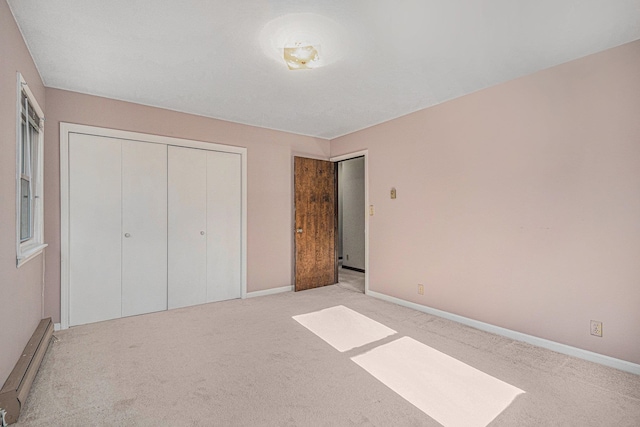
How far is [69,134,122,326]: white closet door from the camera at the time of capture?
10.5ft

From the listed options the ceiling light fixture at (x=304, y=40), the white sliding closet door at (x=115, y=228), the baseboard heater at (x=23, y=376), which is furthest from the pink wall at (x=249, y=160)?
the ceiling light fixture at (x=304, y=40)

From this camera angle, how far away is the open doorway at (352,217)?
6.62 meters

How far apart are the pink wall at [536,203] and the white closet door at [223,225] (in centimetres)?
225

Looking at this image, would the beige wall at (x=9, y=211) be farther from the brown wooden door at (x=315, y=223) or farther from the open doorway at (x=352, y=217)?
the open doorway at (x=352, y=217)

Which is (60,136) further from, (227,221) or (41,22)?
(227,221)

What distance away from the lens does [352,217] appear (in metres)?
6.89

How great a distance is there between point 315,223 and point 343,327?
204 cm

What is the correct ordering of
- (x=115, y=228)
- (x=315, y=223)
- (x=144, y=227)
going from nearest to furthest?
1. (x=115, y=228)
2. (x=144, y=227)
3. (x=315, y=223)

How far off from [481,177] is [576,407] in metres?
2.02

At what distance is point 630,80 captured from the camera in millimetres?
2279

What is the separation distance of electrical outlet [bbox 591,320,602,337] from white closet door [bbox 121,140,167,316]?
167 inches

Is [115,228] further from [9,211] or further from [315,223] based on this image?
[315,223]

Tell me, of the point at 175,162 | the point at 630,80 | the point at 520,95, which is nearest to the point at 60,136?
the point at 175,162

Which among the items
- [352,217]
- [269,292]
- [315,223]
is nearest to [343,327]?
[269,292]
